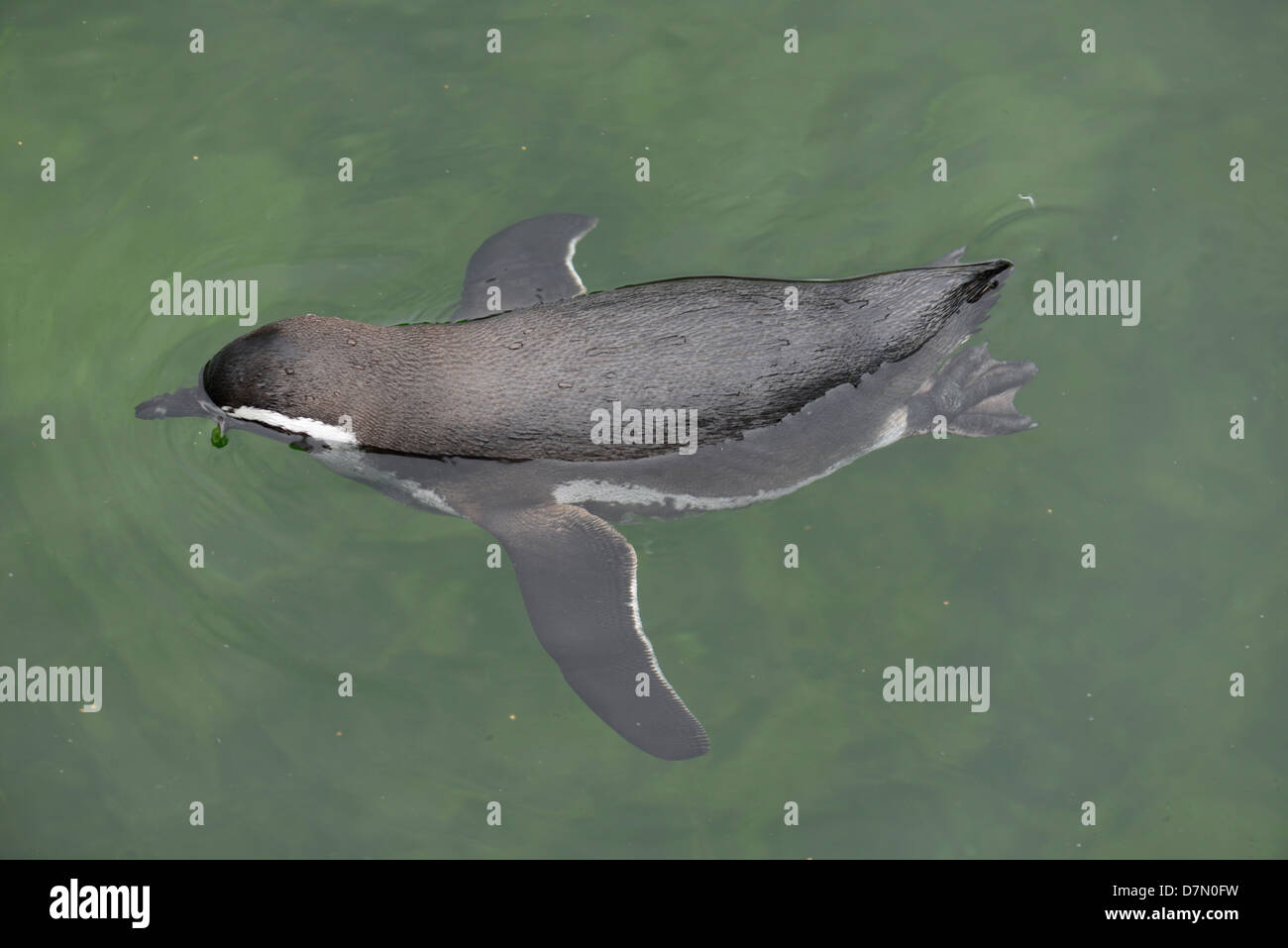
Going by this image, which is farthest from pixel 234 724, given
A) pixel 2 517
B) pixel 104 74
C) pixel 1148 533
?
pixel 1148 533

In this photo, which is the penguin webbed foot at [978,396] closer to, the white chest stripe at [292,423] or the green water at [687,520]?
the green water at [687,520]

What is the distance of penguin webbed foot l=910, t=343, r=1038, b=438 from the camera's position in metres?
5.10

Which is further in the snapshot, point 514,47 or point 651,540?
point 514,47

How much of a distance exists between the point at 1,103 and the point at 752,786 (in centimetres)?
542

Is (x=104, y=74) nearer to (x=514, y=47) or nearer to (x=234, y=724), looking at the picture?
(x=514, y=47)

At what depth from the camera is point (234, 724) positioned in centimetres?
532

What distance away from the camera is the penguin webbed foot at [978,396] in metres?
5.10

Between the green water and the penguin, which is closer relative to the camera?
the penguin

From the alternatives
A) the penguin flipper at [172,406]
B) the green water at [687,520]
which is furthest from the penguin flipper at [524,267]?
the penguin flipper at [172,406]

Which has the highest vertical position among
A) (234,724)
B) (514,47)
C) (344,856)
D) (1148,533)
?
(514,47)

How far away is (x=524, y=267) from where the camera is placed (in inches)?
211

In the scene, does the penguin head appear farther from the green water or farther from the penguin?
the green water

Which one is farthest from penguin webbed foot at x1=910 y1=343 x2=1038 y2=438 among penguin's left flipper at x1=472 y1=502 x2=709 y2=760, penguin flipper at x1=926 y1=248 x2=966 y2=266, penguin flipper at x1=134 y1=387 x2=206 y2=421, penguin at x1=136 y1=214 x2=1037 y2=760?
penguin flipper at x1=134 y1=387 x2=206 y2=421

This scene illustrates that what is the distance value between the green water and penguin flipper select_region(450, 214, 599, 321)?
0.20 meters
